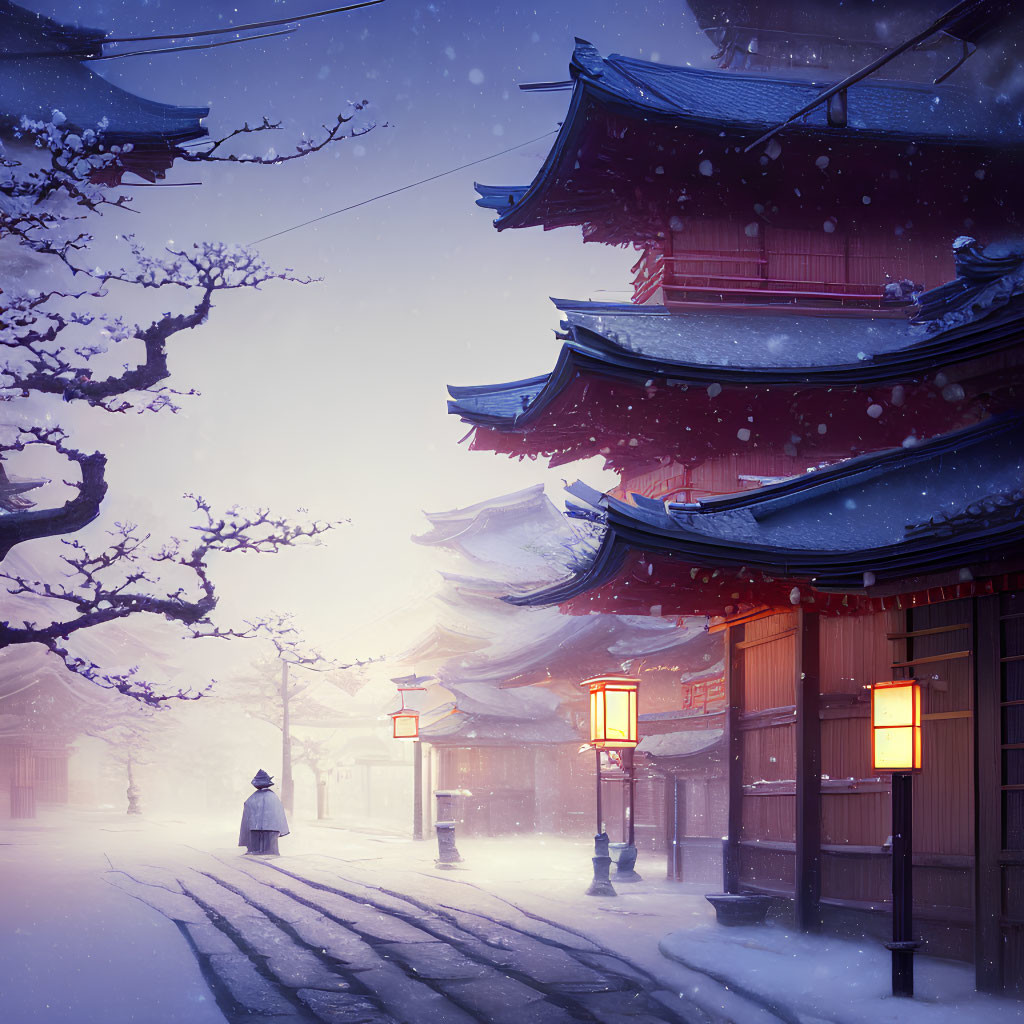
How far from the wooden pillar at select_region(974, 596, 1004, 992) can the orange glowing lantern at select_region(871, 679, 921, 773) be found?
574mm

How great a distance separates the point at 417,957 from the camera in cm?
1254

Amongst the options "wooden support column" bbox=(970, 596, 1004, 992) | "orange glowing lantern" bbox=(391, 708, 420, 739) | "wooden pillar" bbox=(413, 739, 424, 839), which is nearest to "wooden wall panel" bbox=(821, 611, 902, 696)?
"wooden support column" bbox=(970, 596, 1004, 992)

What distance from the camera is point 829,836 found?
13047 mm

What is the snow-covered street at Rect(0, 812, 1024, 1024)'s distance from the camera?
9.70 metres

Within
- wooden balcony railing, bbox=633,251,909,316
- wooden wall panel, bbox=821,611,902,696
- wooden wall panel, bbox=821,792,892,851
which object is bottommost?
wooden wall panel, bbox=821,792,892,851

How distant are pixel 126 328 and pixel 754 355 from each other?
7.43 meters

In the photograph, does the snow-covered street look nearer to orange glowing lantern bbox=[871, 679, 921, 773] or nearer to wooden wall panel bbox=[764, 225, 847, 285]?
orange glowing lantern bbox=[871, 679, 921, 773]

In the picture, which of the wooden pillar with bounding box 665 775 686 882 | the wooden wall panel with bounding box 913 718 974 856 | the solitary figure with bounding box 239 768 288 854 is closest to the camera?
the wooden wall panel with bounding box 913 718 974 856

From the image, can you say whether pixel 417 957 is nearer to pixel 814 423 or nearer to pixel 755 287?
pixel 814 423

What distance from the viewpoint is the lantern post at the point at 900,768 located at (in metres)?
9.73

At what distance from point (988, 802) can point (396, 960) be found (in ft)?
20.2

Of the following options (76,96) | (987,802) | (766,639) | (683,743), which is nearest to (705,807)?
(683,743)

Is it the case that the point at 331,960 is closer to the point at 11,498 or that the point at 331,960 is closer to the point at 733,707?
the point at 733,707

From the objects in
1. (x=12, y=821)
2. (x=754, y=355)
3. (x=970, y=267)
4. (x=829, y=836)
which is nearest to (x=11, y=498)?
(x=754, y=355)
